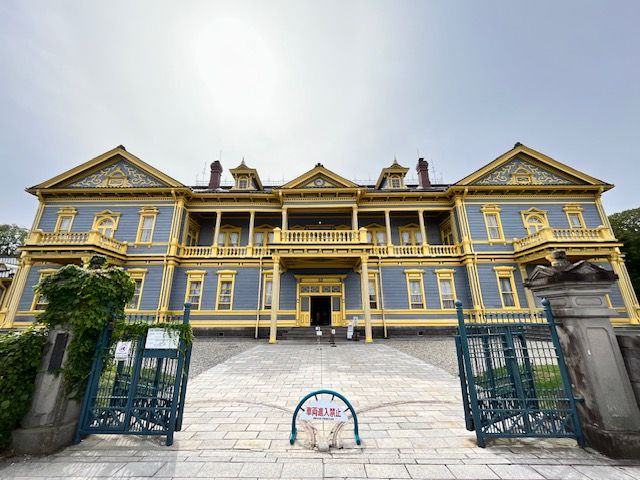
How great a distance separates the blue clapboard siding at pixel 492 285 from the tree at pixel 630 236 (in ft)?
58.9

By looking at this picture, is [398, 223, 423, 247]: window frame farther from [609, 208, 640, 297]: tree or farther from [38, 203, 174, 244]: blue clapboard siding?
[609, 208, 640, 297]: tree

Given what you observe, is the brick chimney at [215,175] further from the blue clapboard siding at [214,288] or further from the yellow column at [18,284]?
the yellow column at [18,284]

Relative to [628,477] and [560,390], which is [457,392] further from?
[628,477]

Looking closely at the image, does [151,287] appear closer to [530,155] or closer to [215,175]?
[215,175]

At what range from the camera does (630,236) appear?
24.8 meters

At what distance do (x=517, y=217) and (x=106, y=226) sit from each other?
86.9ft

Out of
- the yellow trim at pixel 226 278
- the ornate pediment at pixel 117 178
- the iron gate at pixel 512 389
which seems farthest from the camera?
the ornate pediment at pixel 117 178

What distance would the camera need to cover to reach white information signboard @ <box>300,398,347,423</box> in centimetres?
349

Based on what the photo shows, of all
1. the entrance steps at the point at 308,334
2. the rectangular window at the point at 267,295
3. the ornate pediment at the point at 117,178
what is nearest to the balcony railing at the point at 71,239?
the ornate pediment at the point at 117,178

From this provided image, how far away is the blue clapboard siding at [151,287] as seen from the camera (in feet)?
50.5

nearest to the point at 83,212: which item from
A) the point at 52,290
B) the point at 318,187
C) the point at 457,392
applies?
the point at 318,187

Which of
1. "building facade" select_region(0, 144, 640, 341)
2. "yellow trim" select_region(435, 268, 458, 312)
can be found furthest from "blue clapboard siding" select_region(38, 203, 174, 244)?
"yellow trim" select_region(435, 268, 458, 312)

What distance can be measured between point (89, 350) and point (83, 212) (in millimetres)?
18033

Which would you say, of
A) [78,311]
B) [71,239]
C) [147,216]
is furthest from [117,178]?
[78,311]
